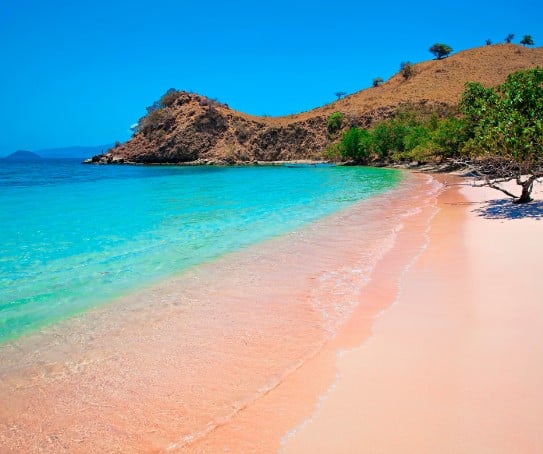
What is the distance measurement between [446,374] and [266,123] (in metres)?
88.6

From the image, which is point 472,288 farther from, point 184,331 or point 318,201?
point 318,201

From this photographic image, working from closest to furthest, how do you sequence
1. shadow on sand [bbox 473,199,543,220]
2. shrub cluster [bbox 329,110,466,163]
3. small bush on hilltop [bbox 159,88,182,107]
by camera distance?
shadow on sand [bbox 473,199,543,220], shrub cluster [bbox 329,110,466,163], small bush on hilltop [bbox 159,88,182,107]

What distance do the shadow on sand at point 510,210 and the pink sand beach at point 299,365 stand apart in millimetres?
5291

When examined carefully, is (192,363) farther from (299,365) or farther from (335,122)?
(335,122)

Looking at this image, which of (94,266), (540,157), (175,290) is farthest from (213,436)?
(540,157)

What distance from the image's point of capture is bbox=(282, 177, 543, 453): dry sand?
3.32 m

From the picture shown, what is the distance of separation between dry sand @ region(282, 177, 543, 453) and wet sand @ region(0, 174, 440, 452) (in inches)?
12.9

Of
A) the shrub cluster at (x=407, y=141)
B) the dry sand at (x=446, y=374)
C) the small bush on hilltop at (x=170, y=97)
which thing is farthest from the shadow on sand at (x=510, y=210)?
the small bush on hilltop at (x=170, y=97)

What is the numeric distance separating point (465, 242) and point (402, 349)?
633 centimetres

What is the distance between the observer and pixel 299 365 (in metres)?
4.75

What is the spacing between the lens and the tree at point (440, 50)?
4031 inches

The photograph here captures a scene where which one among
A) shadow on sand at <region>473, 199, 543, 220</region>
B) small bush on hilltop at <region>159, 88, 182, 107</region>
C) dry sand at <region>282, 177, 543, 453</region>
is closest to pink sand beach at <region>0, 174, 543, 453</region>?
dry sand at <region>282, 177, 543, 453</region>

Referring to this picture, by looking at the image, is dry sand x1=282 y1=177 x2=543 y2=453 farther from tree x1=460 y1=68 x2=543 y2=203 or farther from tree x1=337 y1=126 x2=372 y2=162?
tree x1=337 y1=126 x2=372 y2=162

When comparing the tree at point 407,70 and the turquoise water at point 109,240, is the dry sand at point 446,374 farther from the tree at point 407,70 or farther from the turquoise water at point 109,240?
the tree at point 407,70
